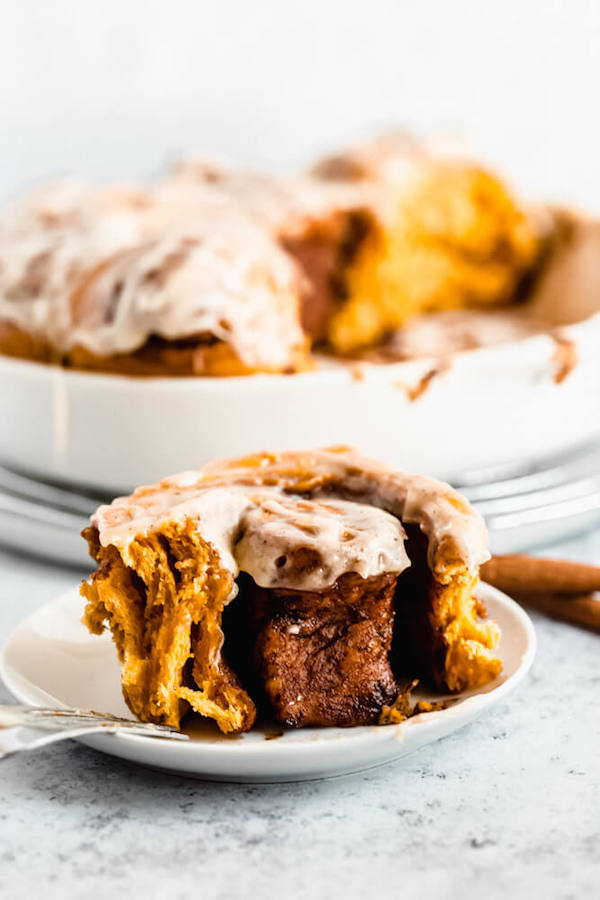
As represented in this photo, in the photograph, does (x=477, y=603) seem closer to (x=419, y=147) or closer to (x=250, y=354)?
(x=250, y=354)

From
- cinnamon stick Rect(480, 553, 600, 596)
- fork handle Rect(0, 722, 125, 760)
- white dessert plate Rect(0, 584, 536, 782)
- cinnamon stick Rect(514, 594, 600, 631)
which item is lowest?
cinnamon stick Rect(514, 594, 600, 631)

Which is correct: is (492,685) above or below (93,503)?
above

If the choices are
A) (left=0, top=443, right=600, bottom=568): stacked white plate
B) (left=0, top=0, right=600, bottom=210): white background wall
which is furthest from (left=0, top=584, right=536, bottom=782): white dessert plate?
(left=0, top=0, right=600, bottom=210): white background wall

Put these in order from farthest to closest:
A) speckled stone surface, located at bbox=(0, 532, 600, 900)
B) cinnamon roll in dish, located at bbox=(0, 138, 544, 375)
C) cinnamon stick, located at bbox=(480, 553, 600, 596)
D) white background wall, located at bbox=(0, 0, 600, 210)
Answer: white background wall, located at bbox=(0, 0, 600, 210), cinnamon roll in dish, located at bbox=(0, 138, 544, 375), cinnamon stick, located at bbox=(480, 553, 600, 596), speckled stone surface, located at bbox=(0, 532, 600, 900)

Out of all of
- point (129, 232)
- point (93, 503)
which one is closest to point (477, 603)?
point (93, 503)

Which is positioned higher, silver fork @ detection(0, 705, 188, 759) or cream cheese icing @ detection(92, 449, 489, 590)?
cream cheese icing @ detection(92, 449, 489, 590)

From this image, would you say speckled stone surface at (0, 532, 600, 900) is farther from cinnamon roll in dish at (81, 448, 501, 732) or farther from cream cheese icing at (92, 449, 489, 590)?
cream cheese icing at (92, 449, 489, 590)
